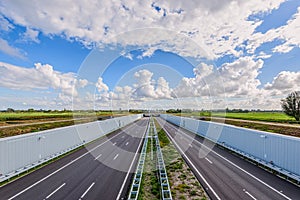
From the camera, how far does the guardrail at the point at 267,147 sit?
1217 cm

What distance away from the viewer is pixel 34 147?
594 inches

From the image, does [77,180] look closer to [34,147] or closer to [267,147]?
A: [34,147]

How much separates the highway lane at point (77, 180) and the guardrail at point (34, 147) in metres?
0.95

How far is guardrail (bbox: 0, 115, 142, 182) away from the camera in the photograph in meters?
12.4

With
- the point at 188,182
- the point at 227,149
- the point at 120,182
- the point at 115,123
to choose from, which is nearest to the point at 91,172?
the point at 120,182

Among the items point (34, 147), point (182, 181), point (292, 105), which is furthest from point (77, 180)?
point (292, 105)

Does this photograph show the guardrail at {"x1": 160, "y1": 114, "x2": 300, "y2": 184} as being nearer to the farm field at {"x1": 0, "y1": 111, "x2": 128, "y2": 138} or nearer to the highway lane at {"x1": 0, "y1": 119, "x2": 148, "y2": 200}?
the highway lane at {"x1": 0, "y1": 119, "x2": 148, "y2": 200}

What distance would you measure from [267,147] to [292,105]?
54.7 m

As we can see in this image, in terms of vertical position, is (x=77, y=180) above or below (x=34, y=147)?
below

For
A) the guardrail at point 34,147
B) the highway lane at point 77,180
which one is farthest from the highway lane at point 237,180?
the guardrail at point 34,147

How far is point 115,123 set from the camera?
43.8 meters

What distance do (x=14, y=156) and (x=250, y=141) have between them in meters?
19.0

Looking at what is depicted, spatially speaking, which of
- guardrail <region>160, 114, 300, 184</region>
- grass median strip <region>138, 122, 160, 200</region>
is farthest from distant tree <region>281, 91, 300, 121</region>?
grass median strip <region>138, 122, 160, 200</region>

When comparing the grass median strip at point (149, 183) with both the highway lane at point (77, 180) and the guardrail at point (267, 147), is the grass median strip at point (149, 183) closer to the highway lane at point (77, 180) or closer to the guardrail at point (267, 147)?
the highway lane at point (77, 180)
